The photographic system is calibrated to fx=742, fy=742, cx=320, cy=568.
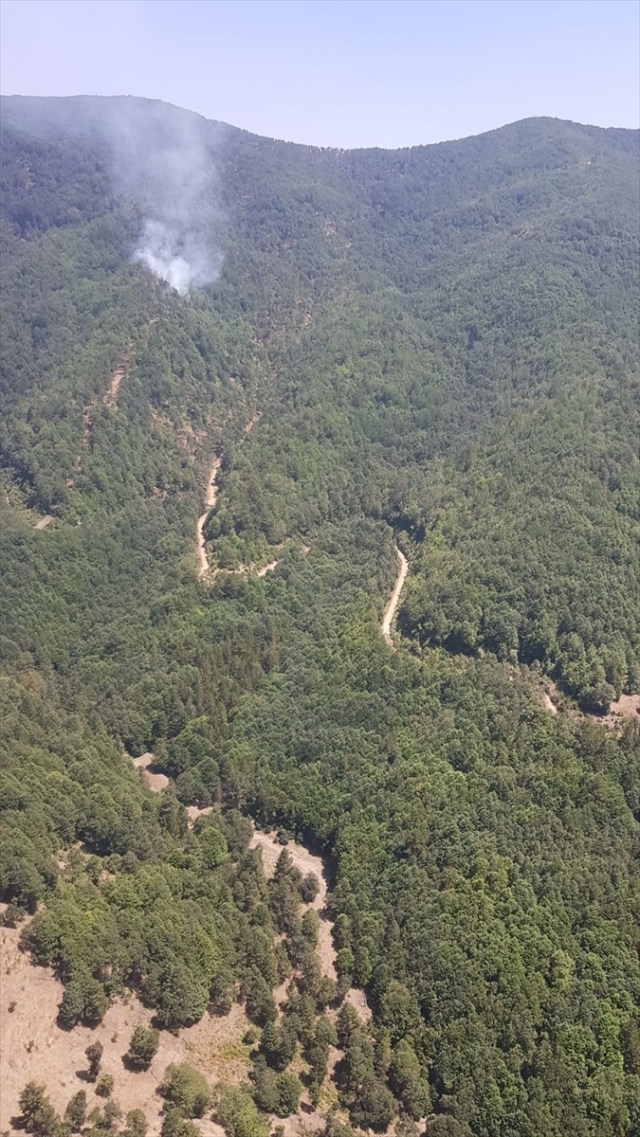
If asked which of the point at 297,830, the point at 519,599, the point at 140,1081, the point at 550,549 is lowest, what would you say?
the point at 297,830

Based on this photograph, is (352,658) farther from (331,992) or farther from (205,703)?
(331,992)

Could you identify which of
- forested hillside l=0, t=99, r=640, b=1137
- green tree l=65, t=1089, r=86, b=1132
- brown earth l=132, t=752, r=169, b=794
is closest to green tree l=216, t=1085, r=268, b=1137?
forested hillside l=0, t=99, r=640, b=1137

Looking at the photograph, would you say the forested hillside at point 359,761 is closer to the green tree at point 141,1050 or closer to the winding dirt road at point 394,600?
the winding dirt road at point 394,600

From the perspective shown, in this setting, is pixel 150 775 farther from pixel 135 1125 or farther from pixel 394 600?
pixel 135 1125

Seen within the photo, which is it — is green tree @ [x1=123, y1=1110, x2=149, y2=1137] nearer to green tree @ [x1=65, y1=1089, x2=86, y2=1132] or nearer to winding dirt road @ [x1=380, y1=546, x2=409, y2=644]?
green tree @ [x1=65, y1=1089, x2=86, y2=1132]

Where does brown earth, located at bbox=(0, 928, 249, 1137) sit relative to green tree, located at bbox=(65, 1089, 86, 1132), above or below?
below

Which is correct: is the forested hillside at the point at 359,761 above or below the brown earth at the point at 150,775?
above

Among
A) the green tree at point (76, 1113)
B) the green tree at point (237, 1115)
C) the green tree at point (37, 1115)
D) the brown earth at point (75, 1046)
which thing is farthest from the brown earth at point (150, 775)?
the green tree at point (37, 1115)

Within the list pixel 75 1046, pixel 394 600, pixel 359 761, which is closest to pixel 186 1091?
pixel 75 1046

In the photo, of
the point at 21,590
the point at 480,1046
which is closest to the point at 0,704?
the point at 21,590
